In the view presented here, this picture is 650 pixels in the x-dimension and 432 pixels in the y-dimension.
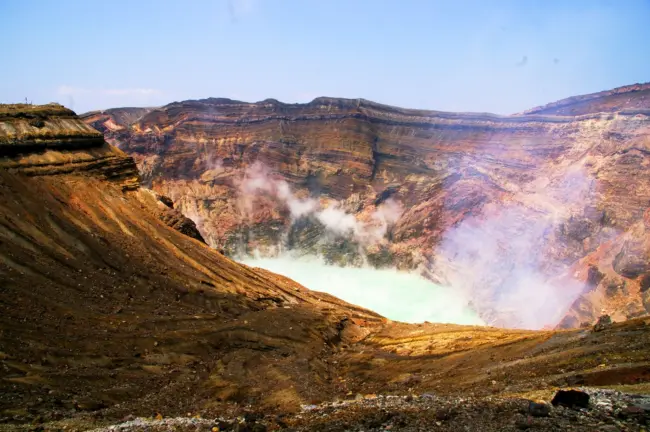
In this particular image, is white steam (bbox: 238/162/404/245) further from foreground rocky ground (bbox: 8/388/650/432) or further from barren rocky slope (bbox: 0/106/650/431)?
foreground rocky ground (bbox: 8/388/650/432)

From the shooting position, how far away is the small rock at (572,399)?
13.1 metres

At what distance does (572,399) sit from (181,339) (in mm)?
17158

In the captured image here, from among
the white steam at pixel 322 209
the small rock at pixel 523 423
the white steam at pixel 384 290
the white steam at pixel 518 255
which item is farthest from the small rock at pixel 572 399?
the white steam at pixel 322 209

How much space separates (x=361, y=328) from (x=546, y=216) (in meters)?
29.4

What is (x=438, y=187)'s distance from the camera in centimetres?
6894

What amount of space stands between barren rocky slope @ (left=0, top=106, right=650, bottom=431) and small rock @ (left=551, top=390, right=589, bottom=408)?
0.48 m

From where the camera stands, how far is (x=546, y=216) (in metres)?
57.3

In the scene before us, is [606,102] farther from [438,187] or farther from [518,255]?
[518,255]

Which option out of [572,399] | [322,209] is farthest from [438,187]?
[572,399]

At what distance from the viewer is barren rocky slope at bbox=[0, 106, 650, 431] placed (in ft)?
52.3

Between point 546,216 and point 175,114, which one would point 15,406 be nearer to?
point 546,216

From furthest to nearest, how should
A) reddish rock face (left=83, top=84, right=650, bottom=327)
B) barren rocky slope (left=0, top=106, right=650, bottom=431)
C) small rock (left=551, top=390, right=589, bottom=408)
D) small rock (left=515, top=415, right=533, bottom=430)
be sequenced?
1. reddish rock face (left=83, top=84, right=650, bottom=327)
2. barren rocky slope (left=0, top=106, right=650, bottom=431)
3. small rock (left=551, top=390, right=589, bottom=408)
4. small rock (left=515, top=415, right=533, bottom=430)

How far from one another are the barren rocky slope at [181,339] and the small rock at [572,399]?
478 millimetres

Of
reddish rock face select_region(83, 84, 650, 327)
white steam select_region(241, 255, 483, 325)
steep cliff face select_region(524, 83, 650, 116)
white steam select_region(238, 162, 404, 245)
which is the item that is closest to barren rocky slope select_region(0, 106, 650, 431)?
white steam select_region(241, 255, 483, 325)
